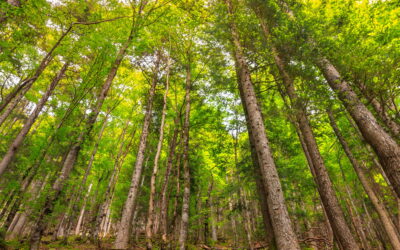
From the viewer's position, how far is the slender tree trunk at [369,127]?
5.16m

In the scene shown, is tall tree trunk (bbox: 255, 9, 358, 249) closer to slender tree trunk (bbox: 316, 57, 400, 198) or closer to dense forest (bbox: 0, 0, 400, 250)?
dense forest (bbox: 0, 0, 400, 250)

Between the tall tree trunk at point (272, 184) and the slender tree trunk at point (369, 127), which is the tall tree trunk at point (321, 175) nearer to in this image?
the slender tree trunk at point (369, 127)

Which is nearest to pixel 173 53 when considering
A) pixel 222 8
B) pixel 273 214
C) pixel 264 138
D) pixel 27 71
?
pixel 222 8

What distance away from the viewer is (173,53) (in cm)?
1309

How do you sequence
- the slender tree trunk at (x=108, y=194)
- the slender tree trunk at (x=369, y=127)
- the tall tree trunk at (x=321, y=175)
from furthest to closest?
the slender tree trunk at (x=108, y=194) < the tall tree trunk at (x=321, y=175) < the slender tree trunk at (x=369, y=127)

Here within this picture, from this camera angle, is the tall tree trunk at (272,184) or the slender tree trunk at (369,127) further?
the slender tree trunk at (369,127)

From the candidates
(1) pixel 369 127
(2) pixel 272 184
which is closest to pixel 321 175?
(1) pixel 369 127

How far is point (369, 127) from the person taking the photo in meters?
5.94

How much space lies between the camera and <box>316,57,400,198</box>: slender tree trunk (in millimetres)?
5164

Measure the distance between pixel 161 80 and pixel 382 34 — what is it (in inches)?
472

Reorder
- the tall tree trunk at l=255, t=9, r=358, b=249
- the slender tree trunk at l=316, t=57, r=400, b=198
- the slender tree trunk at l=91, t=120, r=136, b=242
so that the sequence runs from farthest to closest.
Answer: the slender tree trunk at l=91, t=120, r=136, b=242, the tall tree trunk at l=255, t=9, r=358, b=249, the slender tree trunk at l=316, t=57, r=400, b=198

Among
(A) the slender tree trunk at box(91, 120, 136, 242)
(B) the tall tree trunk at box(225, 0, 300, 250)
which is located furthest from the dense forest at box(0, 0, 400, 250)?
(A) the slender tree trunk at box(91, 120, 136, 242)

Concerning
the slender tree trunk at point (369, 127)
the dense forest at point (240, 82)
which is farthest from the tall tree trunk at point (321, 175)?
the slender tree trunk at point (369, 127)

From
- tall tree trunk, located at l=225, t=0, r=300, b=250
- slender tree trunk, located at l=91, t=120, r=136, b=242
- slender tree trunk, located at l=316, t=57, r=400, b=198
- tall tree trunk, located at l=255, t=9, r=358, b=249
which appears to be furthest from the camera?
slender tree trunk, located at l=91, t=120, r=136, b=242
